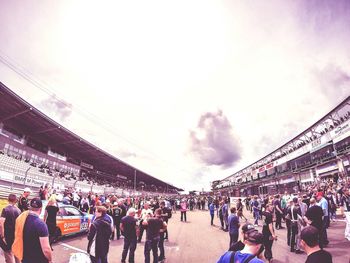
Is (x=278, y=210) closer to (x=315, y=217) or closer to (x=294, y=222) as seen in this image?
(x=294, y=222)

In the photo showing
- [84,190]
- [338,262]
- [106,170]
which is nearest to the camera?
[338,262]

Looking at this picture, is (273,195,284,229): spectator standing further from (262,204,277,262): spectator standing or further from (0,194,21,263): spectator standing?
(0,194,21,263): spectator standing

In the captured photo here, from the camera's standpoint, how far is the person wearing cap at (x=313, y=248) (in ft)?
8.59

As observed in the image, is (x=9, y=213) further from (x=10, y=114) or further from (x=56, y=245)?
(x=10, y=114)

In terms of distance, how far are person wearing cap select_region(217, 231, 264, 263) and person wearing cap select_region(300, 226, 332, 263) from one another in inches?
26.1

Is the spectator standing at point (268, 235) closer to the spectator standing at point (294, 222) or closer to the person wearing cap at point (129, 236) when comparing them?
the spectator standing at point (294, 222)

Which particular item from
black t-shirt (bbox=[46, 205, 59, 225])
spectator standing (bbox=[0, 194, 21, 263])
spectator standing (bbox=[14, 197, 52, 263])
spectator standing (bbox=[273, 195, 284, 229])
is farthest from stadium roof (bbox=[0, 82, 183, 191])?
spectator standing (bbox=[273, 195, 284, 229])

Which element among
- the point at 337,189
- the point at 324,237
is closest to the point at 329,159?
the point at 337,189

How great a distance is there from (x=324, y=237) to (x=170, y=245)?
5974 millimetres

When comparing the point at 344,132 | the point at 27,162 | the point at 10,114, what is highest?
the point at 10,114

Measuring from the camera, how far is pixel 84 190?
76.7 feet

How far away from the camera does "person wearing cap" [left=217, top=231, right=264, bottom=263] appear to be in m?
2.41

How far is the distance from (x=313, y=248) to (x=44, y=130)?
28.8 meters

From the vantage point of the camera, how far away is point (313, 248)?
2754 millimetres
